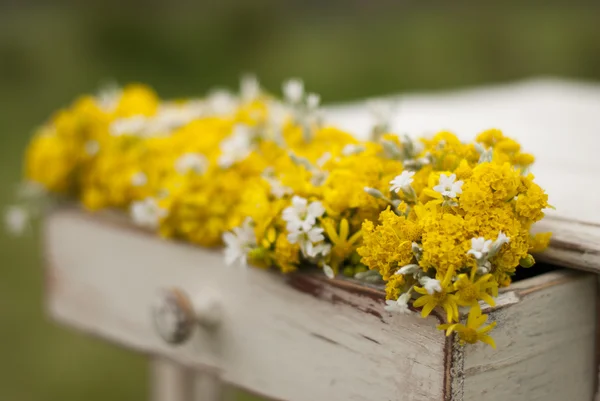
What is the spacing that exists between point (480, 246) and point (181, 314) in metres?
0.40

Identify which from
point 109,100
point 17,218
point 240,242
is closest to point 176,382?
point 17,218

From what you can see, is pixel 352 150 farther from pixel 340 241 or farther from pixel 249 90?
pixel 249 90

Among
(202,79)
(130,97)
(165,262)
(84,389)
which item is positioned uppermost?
(202,79)

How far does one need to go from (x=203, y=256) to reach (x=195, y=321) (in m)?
0.08

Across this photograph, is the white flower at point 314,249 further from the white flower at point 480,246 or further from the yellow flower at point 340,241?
the white flower at point 480,246

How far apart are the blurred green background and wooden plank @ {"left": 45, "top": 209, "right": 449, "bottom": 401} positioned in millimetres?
1746

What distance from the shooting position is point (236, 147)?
3.07ft

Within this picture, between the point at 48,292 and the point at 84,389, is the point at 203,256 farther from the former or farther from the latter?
the point at 84,389

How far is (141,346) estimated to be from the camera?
107 centimetres

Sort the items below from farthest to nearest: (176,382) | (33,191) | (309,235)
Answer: (176,382), (33,191), (309,235)

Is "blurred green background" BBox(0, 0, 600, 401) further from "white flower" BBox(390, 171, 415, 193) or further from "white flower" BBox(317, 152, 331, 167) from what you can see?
"white flower" BBox(390, 171, 415, 193)

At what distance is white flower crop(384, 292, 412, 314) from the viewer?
0.65 meters

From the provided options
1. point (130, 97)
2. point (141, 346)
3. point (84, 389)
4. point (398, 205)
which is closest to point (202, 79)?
point (84, 389)

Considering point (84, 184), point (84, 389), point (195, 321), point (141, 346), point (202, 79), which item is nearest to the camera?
point (195, 321)
